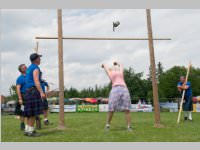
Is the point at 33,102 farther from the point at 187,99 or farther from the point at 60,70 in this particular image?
the point at 187,99

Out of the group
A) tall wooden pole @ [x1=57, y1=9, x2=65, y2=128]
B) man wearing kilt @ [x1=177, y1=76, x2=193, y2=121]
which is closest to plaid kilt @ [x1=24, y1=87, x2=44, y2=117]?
tall wooden pole @ [x1=57, y1=9, x2=65, y2=128]

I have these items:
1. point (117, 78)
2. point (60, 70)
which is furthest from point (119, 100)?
point (60, 70)

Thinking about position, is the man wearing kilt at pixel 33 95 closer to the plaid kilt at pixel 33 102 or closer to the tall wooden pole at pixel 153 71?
the plaid kilt at pixel 33 102

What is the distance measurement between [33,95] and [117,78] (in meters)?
1.93

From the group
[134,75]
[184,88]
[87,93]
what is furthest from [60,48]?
[87,93]

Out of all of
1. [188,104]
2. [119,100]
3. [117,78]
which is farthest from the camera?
[188,104]

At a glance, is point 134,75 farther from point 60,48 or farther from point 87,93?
point 60,48

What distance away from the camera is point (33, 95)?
635 cm

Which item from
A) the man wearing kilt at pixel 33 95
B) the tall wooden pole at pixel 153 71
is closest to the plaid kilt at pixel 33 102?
the man wearing kilt at pixel 33 95

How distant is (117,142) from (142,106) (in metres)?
26.4

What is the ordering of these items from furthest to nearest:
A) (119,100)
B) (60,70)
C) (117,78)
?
1. (60,70)
2. (117,78)
3. (119,100)

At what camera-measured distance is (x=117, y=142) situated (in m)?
5.07

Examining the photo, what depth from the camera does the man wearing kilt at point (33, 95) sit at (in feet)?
20.4

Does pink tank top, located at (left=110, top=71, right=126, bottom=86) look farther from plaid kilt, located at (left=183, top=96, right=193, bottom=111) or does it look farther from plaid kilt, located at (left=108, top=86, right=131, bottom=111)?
plaid kilt, located at (left=183, top=96, right=193, bottom=111)
